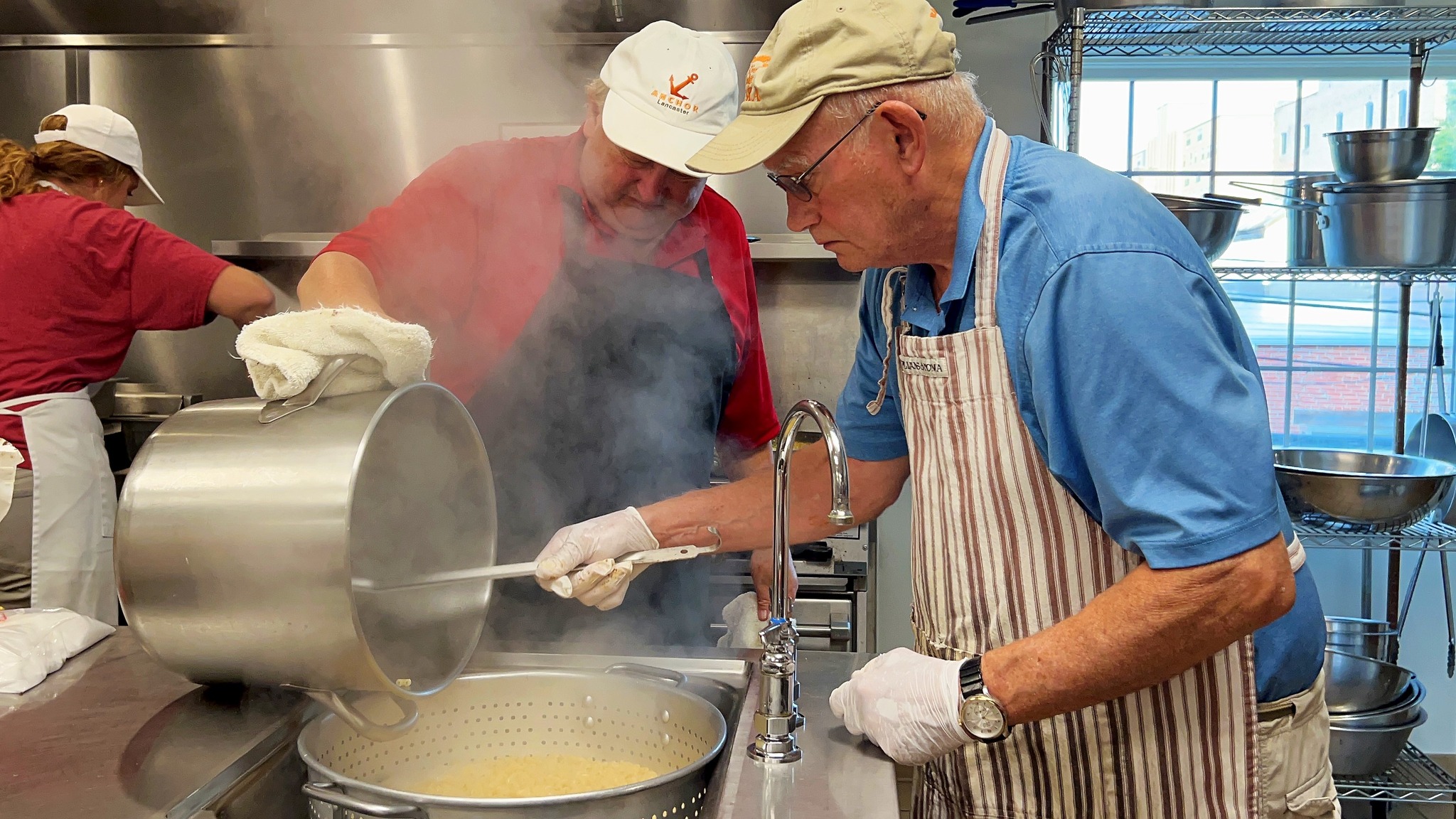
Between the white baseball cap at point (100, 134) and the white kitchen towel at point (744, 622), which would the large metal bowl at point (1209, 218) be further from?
the white baseball cap at point (100, 134)

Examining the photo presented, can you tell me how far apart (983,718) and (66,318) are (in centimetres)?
239

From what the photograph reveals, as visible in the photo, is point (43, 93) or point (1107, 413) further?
point (43, 93)

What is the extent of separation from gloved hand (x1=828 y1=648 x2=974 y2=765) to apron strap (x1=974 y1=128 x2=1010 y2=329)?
379mm

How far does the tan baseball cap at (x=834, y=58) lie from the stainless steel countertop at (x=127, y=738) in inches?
32.0

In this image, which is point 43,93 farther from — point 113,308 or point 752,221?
point 752,221

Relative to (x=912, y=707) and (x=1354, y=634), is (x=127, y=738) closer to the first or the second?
(x=912, y=707)

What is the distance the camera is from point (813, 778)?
3.53 ft

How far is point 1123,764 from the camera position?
3.98 ft

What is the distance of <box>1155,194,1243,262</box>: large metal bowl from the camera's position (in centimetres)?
251

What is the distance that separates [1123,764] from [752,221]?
250 cm

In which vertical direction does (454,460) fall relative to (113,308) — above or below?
below

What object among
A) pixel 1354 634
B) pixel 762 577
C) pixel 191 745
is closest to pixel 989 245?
pixel 762 577

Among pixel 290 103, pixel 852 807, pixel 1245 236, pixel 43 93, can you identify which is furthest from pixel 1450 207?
pixel 43 93

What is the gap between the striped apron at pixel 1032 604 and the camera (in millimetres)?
1167
